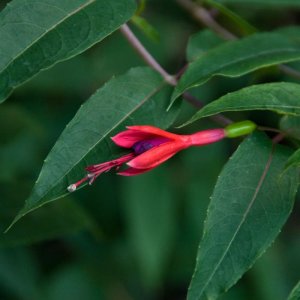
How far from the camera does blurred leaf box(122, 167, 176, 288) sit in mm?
2020

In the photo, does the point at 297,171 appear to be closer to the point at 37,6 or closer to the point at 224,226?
the point at 224,226

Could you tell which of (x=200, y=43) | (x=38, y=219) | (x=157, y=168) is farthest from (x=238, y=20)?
(x=38, y=219)

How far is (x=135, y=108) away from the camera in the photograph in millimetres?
1304

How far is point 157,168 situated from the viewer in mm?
2090

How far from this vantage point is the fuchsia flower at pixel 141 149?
3.70ft

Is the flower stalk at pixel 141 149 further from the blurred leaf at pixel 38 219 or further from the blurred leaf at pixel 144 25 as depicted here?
the blurred leaf at pixel 38 219

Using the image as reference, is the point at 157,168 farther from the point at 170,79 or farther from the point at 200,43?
the point at 170,79

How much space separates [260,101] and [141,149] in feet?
0.71

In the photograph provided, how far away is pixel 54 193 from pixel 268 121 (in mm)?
1161

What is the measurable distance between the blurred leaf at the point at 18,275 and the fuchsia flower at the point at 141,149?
1.16m

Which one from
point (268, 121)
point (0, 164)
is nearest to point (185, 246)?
point (268, 121)

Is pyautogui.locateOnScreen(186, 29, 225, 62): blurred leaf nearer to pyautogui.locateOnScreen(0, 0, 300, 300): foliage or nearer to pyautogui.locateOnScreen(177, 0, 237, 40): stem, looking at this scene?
pyautogui.locateOnScreen(0, 0, 300, 300): foliage

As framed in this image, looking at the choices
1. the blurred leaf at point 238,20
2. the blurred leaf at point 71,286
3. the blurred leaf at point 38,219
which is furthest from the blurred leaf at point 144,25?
the blurred leaf at point 71,286

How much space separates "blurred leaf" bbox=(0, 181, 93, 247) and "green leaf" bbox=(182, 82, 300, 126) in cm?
77
